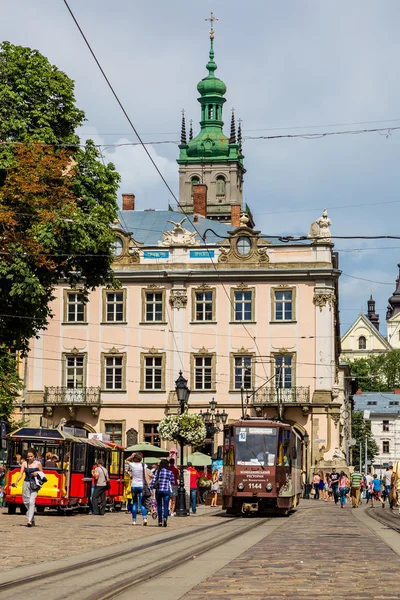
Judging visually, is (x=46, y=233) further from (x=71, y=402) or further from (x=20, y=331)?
(x=71, y=402)

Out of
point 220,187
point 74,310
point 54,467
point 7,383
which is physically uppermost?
point 220,187

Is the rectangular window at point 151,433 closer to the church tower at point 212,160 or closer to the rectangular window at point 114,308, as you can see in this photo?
the rectangular window at point 114,308

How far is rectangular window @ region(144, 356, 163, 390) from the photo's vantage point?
2557 inches

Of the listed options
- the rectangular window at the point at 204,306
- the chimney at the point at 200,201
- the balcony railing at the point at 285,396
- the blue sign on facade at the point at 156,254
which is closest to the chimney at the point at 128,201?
the chimney at the point at 200,201

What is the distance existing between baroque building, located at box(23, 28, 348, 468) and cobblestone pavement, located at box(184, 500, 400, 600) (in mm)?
41703

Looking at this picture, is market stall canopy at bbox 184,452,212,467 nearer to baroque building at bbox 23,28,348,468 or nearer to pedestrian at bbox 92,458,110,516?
baroque building at bbox 23,28,348,468

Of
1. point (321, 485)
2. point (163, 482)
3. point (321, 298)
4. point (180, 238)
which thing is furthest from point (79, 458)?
point (180, 238)

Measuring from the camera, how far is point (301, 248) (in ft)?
213

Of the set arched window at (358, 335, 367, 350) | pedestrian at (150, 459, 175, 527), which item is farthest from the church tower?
pedestrian at (150, 459, 175, 527)

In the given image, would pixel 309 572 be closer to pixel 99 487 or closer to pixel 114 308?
pixel 99 487

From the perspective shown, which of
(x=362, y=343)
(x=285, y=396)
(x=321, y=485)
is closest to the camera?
(x=321, y=485)

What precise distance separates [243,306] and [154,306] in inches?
191

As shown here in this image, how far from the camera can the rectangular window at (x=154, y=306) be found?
215ft

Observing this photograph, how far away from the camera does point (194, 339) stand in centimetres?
6481
